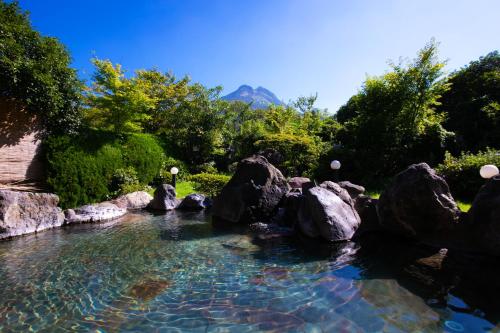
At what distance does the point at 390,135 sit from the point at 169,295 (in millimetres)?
13220

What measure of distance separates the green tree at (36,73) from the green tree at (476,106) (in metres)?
18.4

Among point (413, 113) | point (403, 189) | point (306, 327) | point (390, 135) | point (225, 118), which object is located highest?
point (225, 118)

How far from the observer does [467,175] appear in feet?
32.7

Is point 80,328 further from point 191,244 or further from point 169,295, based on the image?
point 191,244

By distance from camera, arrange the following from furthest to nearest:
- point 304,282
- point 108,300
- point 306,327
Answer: point 304,282 → point 108,300 → point 306,327

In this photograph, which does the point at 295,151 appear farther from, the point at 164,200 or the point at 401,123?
the point at 164,200

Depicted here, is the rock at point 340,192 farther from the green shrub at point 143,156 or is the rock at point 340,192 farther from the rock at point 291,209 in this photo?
the green shrub at point 143,156

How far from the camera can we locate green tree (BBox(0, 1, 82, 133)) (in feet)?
30.3

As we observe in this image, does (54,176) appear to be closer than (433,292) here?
No

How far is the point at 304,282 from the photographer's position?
4.86 meters

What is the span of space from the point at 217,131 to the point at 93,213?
1320cm

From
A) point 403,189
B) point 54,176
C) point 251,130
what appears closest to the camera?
point 403,189

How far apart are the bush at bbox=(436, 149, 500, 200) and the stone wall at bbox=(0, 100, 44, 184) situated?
15.6 metres

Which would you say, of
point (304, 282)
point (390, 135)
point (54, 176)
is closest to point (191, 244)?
point (304, 282)
